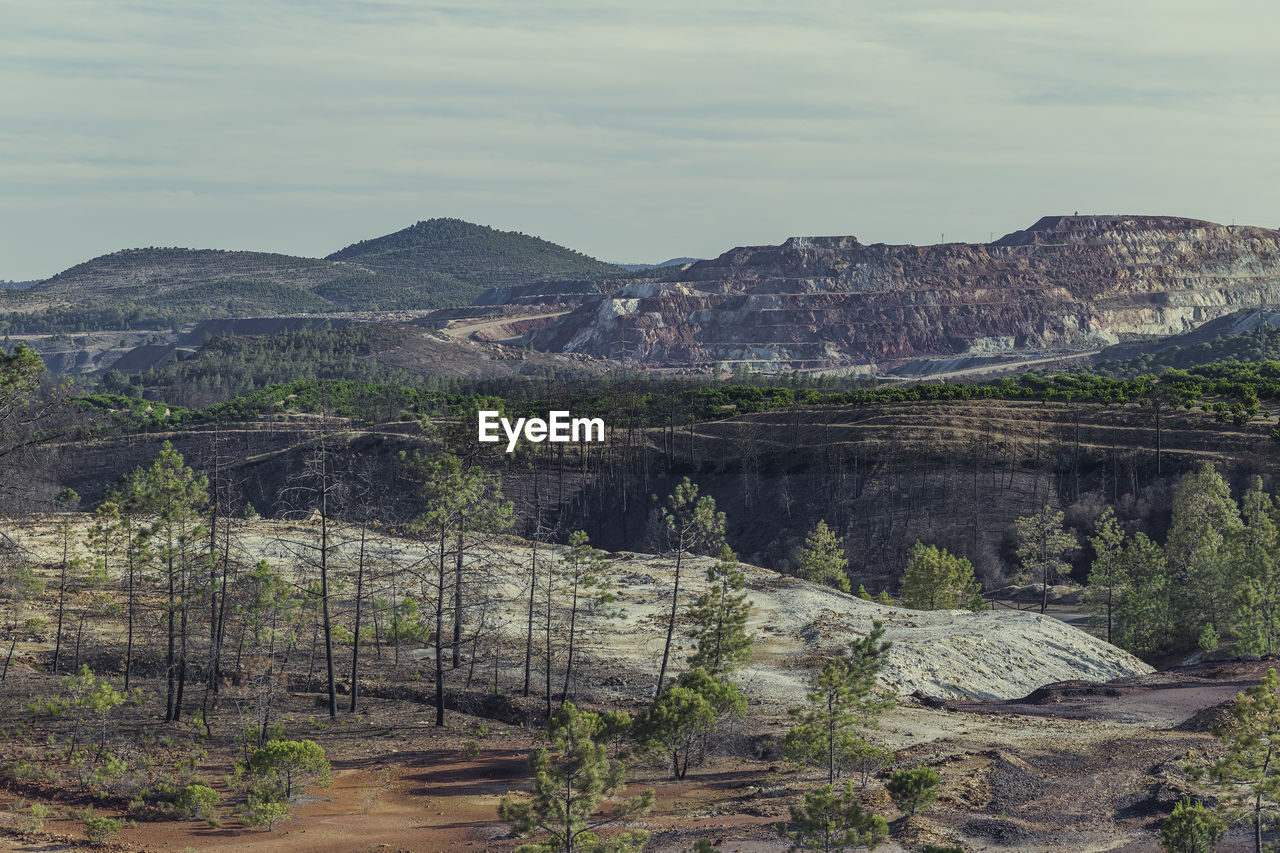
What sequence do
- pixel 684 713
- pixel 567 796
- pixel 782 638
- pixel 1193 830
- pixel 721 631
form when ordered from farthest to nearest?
pixel 782 638
pixel 721 631
pixel 684 713
pixel 1193 830
pixel 567 796

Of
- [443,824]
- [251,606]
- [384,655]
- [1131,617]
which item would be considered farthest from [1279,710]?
[1131,617]

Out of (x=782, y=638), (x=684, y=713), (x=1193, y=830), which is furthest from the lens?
(x=782, y=638)

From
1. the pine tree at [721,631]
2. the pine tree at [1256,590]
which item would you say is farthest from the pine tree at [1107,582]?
the pine tree at [721,631]

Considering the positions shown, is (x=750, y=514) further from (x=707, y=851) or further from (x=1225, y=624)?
(x=707, y=851)

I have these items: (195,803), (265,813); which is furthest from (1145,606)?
(195,803)

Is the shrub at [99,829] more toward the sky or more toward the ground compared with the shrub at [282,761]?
more toward the ground

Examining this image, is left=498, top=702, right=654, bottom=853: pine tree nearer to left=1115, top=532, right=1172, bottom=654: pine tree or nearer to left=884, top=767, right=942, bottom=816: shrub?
left=884, top=767, right=942, bottom=816: shrub

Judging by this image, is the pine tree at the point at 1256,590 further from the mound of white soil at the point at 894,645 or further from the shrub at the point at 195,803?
the shrub at the point at 195,803

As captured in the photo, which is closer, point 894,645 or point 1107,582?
point 894,645

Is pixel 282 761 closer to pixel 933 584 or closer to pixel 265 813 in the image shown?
pixel 265 813
